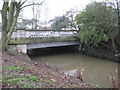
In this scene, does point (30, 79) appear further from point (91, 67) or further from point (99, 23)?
point (99, 23)

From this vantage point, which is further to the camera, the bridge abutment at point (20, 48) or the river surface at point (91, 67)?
the bridge abutment at point (20, 48)

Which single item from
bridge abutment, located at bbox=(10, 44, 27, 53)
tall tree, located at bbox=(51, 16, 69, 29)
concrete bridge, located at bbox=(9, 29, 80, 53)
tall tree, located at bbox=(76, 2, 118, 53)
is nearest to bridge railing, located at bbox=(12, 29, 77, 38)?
concrete bridge, located at bbox=(9, 29, 80, 53)

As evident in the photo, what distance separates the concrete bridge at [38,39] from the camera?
1031cm

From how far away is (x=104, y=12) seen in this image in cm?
966

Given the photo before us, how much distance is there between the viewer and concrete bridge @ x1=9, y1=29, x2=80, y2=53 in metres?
10.3

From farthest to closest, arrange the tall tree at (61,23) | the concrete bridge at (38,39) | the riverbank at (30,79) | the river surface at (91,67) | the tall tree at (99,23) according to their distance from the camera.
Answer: the tall tree at (61,23) → the concrete bridge at (38,39) → the tall tree at (99,23) → the river surface at (91,67) → the riverbank at (30,79)

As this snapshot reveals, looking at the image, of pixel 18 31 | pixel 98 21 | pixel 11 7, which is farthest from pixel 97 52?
pixel 11 7

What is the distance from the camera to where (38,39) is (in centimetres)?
1122

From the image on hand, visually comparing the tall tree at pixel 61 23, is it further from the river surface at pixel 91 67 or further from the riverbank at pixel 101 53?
the river surface at pixel 91 67

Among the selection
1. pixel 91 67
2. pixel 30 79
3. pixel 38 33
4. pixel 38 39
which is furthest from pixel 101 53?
pixel 30 79

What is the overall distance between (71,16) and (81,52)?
6.60 m

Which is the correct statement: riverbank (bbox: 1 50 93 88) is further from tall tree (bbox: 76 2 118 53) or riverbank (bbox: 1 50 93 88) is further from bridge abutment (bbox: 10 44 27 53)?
tall tree (bbox: 76 2 118 53)

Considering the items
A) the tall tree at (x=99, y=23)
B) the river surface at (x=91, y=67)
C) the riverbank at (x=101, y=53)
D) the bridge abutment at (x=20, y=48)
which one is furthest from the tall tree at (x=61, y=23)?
the bridge abutment at (x=20, y=48)

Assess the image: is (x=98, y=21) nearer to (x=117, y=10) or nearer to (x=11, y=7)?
(x=117, y=10)
